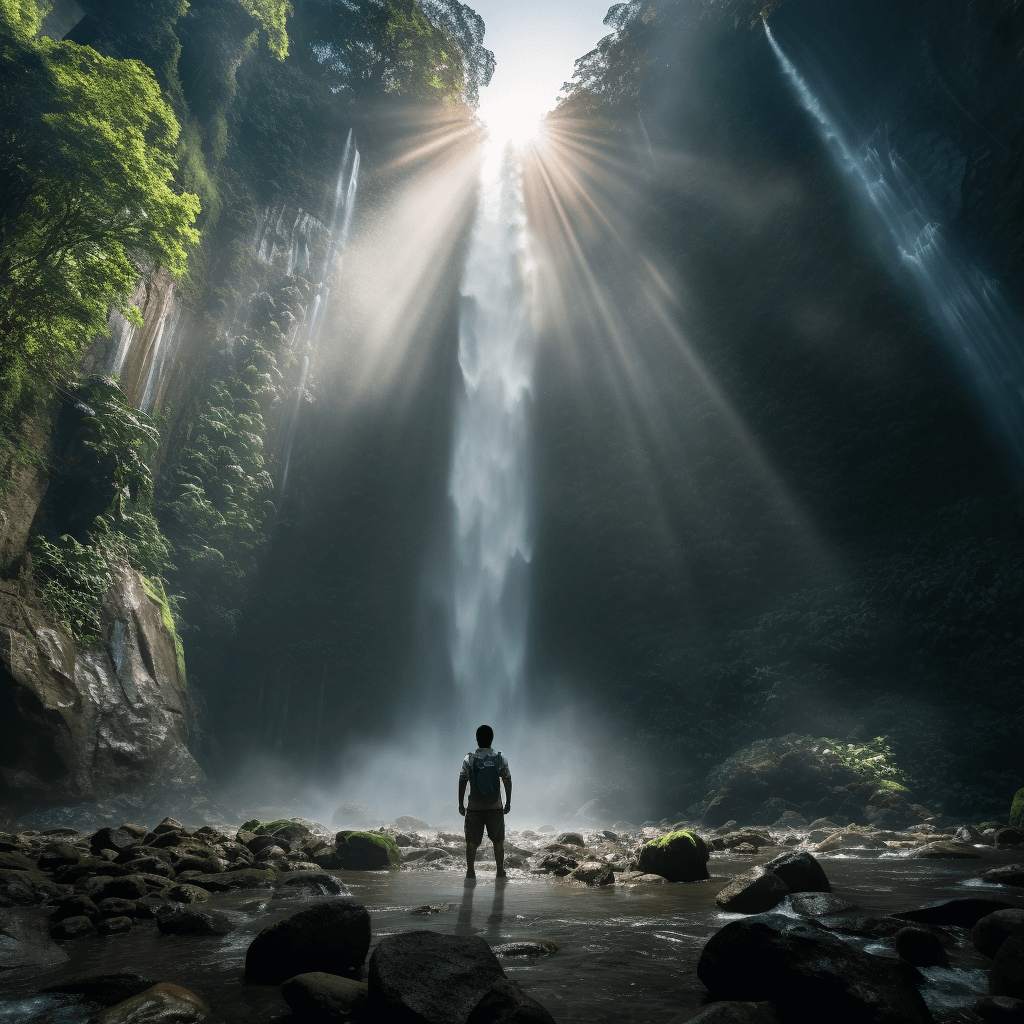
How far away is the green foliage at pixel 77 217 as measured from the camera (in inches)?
505

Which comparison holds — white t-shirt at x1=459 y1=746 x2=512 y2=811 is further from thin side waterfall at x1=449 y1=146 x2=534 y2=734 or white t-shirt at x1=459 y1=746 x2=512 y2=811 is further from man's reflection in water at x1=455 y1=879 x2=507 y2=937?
thin side waterfall at x1=449 y1=146 x2=534 y2=734

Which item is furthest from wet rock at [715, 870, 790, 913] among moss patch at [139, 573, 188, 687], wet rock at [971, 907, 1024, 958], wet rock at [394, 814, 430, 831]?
moss patch at [139, 573, 188, 687]

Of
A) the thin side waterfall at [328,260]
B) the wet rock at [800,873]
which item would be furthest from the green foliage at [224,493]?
the wet rock at [800,873]

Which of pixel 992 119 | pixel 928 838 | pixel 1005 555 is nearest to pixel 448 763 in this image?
pixel 928 838

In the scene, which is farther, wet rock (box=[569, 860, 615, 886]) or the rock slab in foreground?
wet rock (box=[569, 860, 615, 886])

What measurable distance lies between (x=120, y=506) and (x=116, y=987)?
1534 centimetres

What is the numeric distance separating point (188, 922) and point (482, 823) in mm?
3108

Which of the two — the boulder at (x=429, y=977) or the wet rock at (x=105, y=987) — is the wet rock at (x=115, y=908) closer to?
the wet rock at (x=105, y=987)

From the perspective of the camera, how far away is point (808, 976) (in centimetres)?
242

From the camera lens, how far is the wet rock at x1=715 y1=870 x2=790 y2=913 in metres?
4.71

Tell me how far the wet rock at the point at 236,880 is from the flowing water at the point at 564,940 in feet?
1.15

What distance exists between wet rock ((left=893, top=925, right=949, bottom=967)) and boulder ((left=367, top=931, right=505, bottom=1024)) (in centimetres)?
217

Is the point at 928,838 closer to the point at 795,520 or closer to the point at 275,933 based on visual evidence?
the point at 275,933

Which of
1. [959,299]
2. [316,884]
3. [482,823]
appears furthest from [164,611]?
[959,299]
